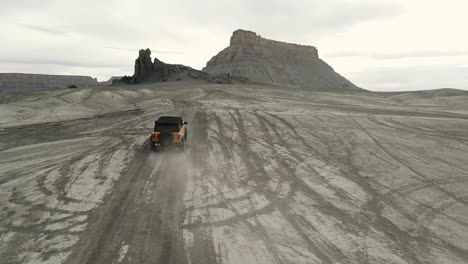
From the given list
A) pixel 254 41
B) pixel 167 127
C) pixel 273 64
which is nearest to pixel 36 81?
pixel 254 41

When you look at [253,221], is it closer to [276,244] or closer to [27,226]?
[276,244]

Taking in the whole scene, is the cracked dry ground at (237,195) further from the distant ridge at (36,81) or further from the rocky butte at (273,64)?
the distant ridge at (36,81)

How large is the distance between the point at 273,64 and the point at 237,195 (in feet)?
396

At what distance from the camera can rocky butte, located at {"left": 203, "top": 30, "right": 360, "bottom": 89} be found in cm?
12106

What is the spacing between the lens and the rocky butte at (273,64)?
121062 mm

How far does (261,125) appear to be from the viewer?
2269cm

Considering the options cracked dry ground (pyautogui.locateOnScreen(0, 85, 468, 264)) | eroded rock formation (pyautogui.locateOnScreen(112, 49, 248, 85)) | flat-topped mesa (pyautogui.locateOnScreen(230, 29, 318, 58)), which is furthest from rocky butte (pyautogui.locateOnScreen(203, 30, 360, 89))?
cracked dry ground (pyautogui.locateOnScreen(0, 85, 468, 264))

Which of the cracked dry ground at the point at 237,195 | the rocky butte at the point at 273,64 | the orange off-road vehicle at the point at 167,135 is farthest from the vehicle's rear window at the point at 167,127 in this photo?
the rocky butte at the point at 273,64

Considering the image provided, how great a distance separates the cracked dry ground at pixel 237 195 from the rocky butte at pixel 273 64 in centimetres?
9913

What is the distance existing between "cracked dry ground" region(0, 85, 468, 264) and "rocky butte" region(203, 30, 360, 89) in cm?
9913

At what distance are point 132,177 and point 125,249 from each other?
5.25 m

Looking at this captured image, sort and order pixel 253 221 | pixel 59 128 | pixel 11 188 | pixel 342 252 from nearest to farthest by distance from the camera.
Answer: pixel 342 252 → pixel 253 221 → pixel 11 188 → pixel 59 128

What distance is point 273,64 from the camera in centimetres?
12744

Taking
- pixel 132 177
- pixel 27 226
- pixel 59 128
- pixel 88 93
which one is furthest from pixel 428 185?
pixel 88 93
